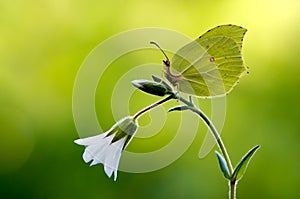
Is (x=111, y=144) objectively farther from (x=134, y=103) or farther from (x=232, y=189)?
(x=134, y=103)

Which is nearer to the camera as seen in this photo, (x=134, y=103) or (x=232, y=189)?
(x=232, y=189)

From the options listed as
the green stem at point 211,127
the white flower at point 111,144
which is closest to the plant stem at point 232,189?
the green stem at point 211,127

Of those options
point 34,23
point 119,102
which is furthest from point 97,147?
point 34,23

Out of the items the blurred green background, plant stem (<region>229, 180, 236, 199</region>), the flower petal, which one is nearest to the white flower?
the flower petal

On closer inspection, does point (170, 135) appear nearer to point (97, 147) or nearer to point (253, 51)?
point (253, 51)

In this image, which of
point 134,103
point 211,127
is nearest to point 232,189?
point 211,127

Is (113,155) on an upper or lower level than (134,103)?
lower
